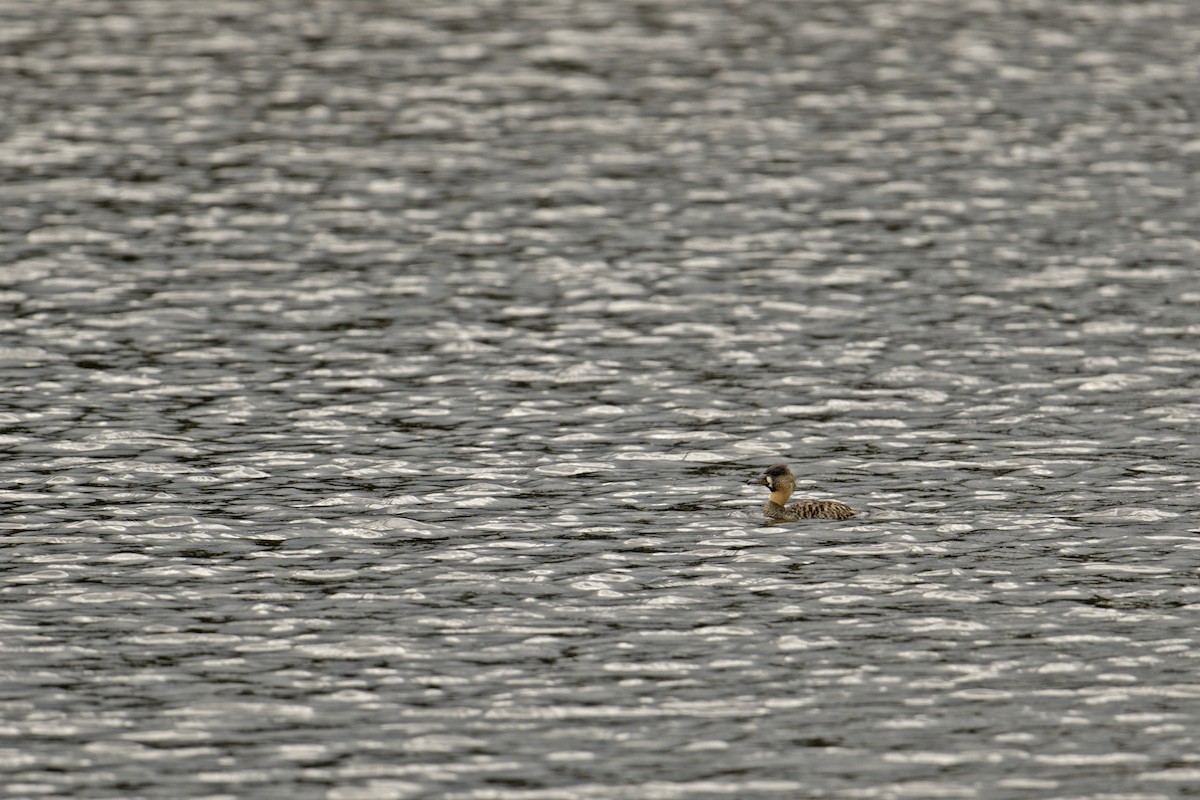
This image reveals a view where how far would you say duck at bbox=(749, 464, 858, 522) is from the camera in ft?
106

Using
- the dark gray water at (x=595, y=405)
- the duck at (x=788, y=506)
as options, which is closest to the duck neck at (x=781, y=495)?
the duck at (x=788, y=506)

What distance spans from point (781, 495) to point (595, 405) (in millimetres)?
7738

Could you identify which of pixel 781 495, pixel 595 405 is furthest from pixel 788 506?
pixel 595 405

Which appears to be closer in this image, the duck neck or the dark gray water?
the dark gray water

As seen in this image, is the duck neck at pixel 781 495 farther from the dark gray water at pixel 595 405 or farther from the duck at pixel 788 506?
the dark gray water at pixel 595 405

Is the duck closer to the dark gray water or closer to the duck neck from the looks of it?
the duck neck

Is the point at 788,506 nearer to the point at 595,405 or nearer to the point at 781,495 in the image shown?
the point at 781,495

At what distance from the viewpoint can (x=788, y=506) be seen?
32594mm

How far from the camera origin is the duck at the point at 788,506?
3238 cm

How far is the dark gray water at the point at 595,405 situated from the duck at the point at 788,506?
299mm

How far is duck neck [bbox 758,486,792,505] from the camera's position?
106 feet

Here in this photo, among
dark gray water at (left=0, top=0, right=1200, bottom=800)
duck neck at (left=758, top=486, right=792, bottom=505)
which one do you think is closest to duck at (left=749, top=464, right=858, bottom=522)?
duck neck at (left=758, top=486, right=792, bottom=505)

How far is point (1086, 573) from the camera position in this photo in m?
30.0

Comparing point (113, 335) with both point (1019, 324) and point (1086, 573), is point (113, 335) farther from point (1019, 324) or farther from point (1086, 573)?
point (1086, 573)
